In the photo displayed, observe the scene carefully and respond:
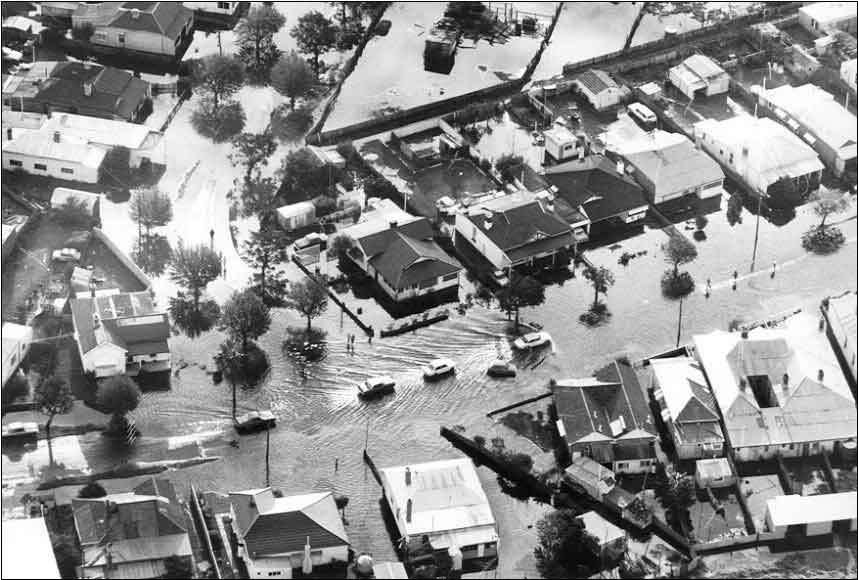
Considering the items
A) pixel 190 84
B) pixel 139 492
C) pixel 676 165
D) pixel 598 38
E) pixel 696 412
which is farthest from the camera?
pixel 598 38

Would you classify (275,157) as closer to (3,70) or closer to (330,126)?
(330,126)

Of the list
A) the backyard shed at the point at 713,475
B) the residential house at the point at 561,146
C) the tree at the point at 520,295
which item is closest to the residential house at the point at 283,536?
the backyard shed at the point at 713,475

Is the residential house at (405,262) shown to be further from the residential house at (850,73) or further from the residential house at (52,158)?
the residential house at (850,73)

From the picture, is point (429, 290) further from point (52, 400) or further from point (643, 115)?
point (643, 115)

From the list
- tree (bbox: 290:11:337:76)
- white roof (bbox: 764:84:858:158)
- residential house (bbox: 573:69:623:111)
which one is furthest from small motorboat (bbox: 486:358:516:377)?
tree (bbox: 290:11:337:76)

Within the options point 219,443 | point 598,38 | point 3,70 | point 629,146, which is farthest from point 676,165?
point 3,70
